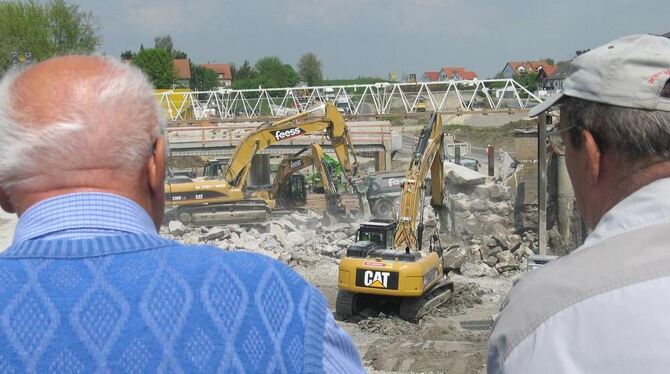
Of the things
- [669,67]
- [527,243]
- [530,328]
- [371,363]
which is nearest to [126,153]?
[530,328]

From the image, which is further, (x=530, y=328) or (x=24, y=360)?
(x=530, y=328)

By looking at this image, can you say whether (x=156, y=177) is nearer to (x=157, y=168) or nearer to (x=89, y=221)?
(x=157, y=168)

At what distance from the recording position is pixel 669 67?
2.02 meters

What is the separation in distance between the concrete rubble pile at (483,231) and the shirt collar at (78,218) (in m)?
16.2

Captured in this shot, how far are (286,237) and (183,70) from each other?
9447 cm

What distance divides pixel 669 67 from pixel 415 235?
12775 millimetres

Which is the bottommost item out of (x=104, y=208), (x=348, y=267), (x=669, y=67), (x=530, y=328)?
(x=348, y=267)

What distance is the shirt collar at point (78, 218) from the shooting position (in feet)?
5.75

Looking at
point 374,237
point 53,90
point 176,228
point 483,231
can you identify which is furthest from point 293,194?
point 53,90

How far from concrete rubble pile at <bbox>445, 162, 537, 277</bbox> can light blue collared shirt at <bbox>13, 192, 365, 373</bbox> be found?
1611 centimetres

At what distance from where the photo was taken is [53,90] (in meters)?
1.83

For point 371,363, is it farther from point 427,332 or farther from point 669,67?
point 669,67

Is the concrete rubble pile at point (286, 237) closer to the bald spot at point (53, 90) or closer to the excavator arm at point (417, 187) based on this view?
the excavator arm at point (417, 187)

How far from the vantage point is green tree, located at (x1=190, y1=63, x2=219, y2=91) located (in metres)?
110
